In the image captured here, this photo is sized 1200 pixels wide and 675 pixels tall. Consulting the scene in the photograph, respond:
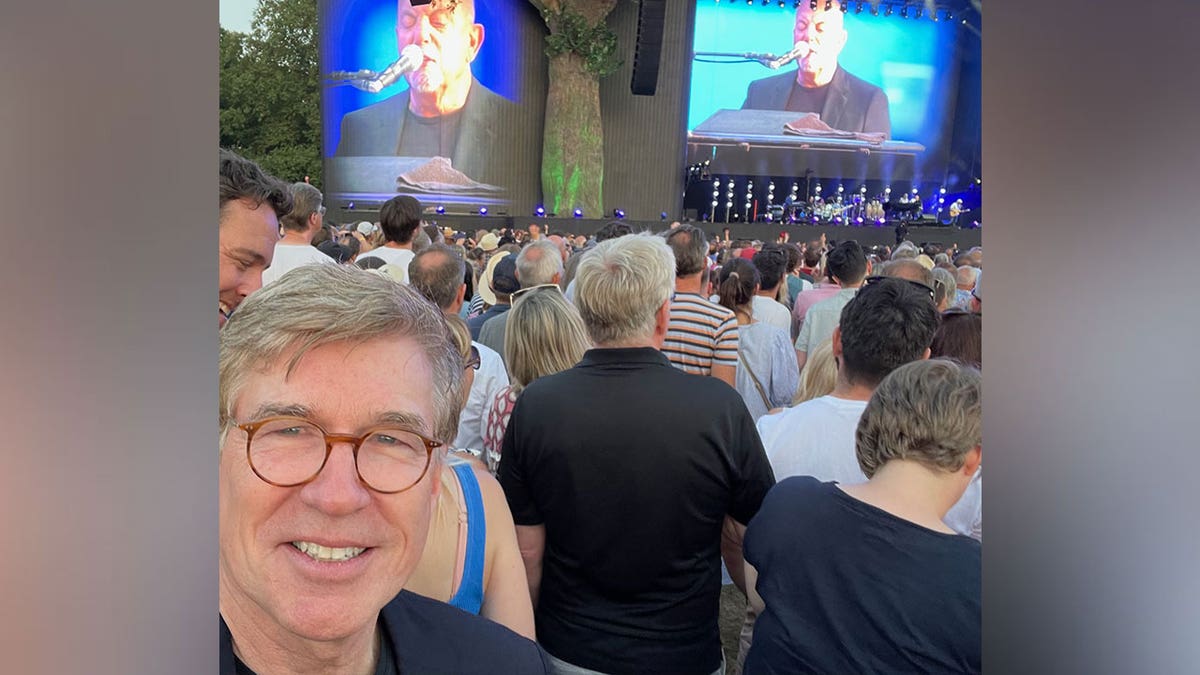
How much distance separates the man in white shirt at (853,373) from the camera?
1.72 metres

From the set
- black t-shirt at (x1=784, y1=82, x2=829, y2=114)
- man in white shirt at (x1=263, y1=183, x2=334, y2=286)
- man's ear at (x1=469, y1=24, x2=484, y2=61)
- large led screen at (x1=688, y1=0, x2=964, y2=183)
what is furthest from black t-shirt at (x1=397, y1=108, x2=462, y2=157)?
man in white shirt at (x1=263, y1=183, x2=334, y2=286)

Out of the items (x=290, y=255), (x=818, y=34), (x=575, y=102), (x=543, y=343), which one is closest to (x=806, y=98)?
(x=818, y=34)

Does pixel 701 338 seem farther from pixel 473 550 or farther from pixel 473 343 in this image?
pixel 473 550

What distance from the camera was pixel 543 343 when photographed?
2.09 metres

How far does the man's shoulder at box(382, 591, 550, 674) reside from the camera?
0.91m

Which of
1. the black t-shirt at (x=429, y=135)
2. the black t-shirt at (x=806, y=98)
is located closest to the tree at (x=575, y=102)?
the black t-shirt at (x=429, y=135)

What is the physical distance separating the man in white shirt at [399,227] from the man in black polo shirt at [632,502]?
1.75 m

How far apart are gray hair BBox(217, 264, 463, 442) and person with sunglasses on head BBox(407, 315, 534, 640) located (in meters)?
0.34

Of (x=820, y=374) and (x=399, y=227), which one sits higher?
(x=399, y=227)

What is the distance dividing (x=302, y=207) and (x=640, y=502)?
1.50 meters

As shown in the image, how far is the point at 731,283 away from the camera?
323cm

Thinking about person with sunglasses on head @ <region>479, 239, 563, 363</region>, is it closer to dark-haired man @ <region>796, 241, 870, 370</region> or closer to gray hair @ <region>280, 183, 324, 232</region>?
gray hair @ <region>280, 183, 324, 232</region>
